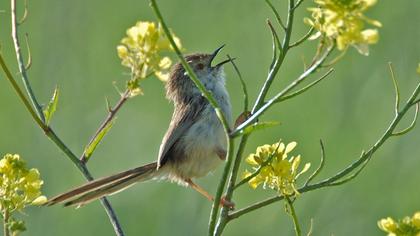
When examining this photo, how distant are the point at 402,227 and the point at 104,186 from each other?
126 centimetres

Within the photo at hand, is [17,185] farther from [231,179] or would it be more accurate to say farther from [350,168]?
[350,168]

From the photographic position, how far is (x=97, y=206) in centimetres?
534

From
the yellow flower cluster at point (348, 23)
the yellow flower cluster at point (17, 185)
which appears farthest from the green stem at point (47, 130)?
the yellow flower cluster at point (348, 23)

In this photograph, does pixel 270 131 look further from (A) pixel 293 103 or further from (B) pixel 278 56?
(B) pixel 278 56

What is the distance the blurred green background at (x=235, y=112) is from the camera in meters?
5.17

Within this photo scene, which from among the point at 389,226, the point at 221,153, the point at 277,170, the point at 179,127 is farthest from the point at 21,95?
the point at 179,127

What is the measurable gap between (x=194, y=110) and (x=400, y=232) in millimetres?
1868

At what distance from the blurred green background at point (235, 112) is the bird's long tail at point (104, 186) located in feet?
4.81

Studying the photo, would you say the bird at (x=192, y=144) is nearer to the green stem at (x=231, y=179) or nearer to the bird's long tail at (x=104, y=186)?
the bird's long tail at (x=104, y=186)

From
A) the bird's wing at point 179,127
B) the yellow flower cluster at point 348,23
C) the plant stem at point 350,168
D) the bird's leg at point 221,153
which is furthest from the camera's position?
the bird's wing at point 179,127

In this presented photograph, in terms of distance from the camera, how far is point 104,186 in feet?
9.98

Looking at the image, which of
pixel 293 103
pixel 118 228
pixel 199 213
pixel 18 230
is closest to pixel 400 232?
pixel 118 228

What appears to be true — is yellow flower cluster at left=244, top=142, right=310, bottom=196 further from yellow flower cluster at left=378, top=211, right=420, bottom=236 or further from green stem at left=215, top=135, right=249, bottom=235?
yellow flower cluster at left=378, top=211, right=420, bottom=236

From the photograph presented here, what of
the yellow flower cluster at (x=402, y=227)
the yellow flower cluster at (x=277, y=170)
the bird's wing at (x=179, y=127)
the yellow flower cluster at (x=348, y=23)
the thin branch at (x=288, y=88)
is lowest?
the bird's wing at (x=179, y=127)
